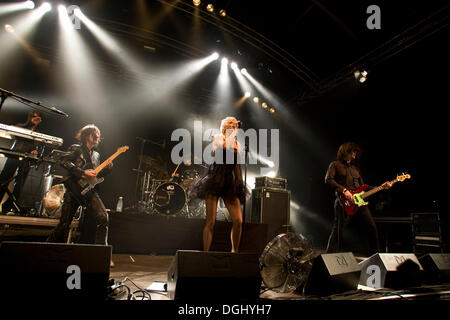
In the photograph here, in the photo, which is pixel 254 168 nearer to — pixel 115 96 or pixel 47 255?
pixel 115 96

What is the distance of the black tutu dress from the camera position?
8.82 feet

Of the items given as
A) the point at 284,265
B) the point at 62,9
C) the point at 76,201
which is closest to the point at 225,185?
the point at 284,265

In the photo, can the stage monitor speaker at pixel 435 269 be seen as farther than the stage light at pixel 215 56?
No

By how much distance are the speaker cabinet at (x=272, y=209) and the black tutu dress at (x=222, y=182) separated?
3329mm

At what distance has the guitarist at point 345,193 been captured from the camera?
3314 millimetres

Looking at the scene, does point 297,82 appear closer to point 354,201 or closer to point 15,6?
point 354,201

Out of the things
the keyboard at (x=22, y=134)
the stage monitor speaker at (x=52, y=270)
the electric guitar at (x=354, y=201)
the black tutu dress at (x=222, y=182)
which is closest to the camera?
the stage monitor speaker at (x=52, y=270)

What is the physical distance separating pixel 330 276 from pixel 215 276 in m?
1.05

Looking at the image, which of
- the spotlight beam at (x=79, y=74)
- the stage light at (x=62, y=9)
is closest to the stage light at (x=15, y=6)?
the stage light at (x=62, y=9)

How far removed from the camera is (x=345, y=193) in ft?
11.3

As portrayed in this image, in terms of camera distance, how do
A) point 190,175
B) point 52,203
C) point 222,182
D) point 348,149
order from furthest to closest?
point 190,175, point 52,203, point 348,149, point 222,182

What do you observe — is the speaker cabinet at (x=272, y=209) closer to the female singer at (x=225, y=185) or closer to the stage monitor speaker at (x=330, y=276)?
the female singer at (x=225, y=185)

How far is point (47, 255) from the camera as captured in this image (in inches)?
51.9

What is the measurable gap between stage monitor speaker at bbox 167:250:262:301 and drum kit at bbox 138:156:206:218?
4464 millimetres
